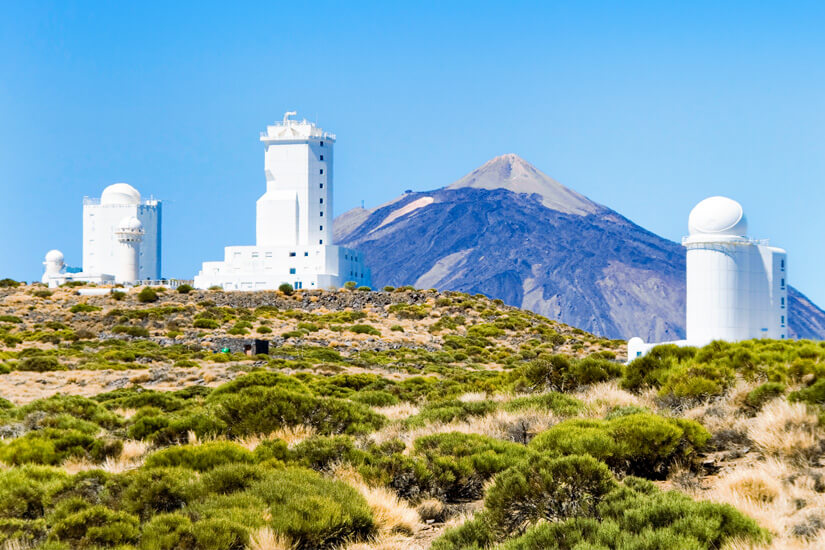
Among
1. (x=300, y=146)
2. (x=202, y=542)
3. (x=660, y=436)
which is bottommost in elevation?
(x=202, y=542)

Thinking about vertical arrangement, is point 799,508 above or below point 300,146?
below

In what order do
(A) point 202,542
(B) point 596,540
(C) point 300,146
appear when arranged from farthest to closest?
(C) point 300,146 < (A) point 202,542 < (B) point 596,540

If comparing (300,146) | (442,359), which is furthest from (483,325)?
(300,146)

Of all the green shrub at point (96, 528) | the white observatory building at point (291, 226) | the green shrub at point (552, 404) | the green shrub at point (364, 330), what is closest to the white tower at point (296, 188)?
the white observatory building at point (291, 226)

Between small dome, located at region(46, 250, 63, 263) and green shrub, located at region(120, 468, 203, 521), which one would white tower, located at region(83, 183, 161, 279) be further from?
green shrub, located at region(120, 468, 203, 521)

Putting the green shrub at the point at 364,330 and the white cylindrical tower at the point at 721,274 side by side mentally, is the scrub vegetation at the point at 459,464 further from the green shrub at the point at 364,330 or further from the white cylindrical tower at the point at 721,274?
the white cylindrical tower at the point at 721,274

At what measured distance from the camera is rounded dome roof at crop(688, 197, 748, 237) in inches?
1946

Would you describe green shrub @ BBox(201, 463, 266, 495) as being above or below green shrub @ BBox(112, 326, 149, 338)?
A: below

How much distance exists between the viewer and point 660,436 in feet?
32.2

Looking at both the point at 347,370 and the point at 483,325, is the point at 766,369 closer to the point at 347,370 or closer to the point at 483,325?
the point at 347,370

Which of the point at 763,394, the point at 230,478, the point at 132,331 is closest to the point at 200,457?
the point at 230,478

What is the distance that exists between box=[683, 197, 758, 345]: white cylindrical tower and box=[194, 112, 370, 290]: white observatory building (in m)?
31.0

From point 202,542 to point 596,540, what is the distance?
3174 mm

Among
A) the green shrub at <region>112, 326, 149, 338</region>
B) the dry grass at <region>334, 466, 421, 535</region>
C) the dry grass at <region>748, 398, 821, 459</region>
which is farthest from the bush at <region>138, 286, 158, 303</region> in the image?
the dry grass at <region>748, 398, 821, 459</region>
